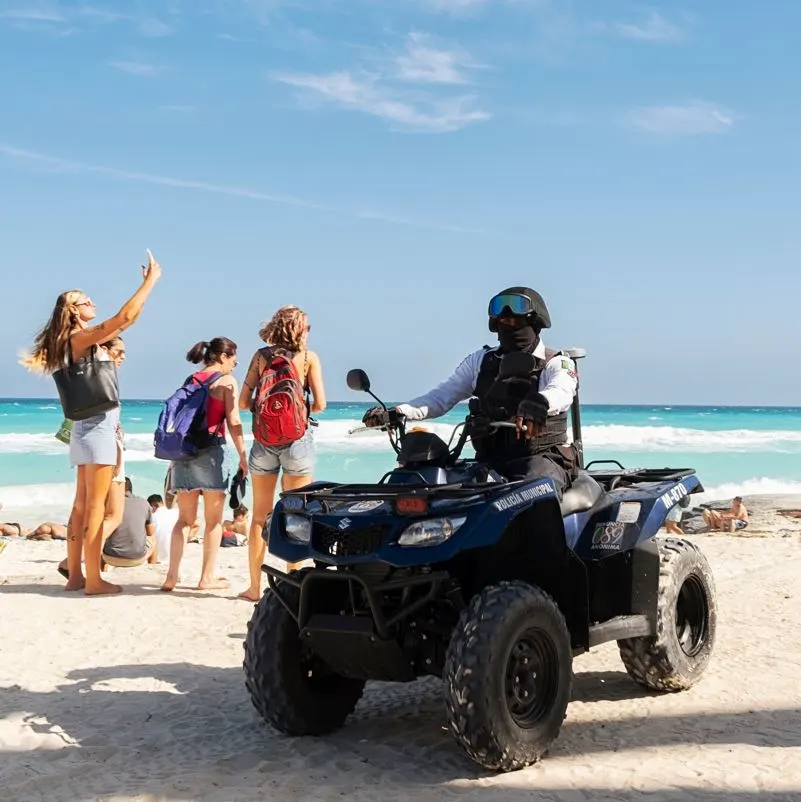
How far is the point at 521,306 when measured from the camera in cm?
504

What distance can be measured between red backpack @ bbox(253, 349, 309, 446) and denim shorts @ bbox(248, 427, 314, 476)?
0.06m

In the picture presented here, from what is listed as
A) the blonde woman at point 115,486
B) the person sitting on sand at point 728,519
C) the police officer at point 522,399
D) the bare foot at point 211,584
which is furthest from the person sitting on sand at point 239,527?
the police officer at point 522,399

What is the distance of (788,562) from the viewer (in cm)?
1071

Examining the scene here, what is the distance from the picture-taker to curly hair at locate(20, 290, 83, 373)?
24.7 ft

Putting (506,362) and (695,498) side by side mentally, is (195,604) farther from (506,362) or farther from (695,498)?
(695,498)

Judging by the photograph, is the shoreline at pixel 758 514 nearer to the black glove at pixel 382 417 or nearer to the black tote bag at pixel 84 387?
the black tote bag at pixel 84 387

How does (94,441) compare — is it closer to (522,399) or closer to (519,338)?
(519,338)

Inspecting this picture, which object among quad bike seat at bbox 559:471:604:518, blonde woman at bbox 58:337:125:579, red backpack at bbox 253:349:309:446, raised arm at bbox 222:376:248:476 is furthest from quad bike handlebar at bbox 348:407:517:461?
blonde woman at bbox 58:337:125:579

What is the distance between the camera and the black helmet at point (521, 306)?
5047 millimetres

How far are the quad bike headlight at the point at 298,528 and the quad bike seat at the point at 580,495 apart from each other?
1118 millimetres

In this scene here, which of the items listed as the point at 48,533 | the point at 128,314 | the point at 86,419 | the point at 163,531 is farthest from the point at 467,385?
the point at 48,533

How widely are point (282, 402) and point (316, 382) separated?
1.15ft

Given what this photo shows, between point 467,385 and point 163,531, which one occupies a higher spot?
point 467,385

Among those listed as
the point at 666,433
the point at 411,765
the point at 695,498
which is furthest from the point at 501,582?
the point at 666,433
